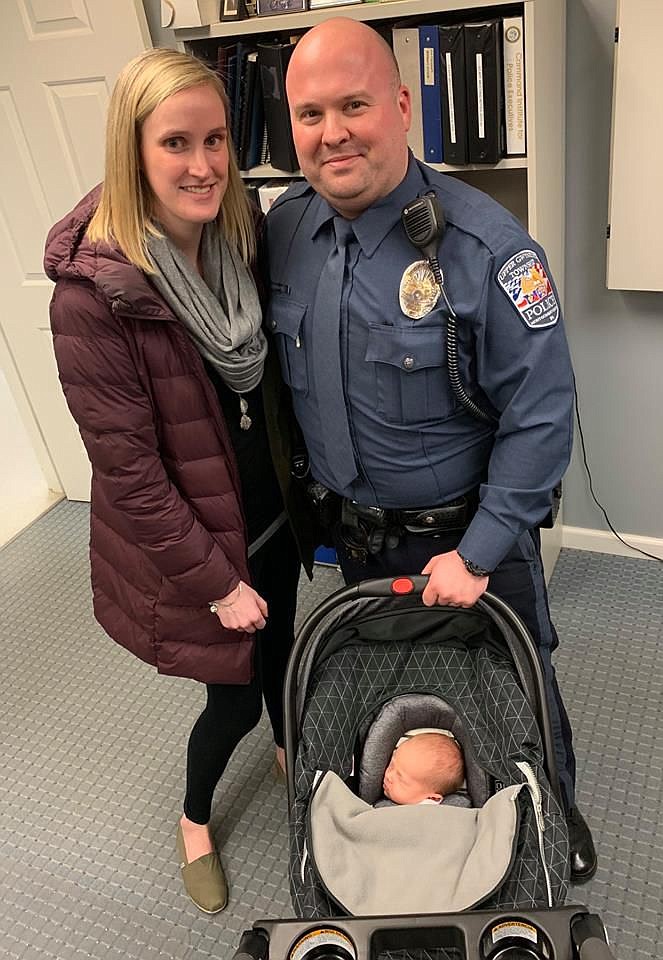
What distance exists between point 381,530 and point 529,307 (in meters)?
0.48

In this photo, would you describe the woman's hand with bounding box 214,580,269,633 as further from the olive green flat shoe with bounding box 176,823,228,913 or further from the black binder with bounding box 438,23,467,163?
the black binder with bounding box 438,23,467,163

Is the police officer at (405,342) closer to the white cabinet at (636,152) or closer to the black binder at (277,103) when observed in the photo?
the black binder at (277,103)

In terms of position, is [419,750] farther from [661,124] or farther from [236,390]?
[661,124]

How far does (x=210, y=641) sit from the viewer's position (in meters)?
1.54

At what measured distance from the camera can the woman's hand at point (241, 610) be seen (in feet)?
4.82

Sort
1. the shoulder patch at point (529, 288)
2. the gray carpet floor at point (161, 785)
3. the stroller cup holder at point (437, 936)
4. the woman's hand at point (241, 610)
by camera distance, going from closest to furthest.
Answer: the stroller cup holder at point (437, 936), the shoulder patch at point (529, 288), the woman's hand at point (241, 610), the gray carpet floor at point (161, 785)

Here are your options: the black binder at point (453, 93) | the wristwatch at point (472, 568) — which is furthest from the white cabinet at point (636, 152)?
the wristwatch at point (472, 568)

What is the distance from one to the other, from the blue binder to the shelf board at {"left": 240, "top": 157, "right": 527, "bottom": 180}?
4 cm

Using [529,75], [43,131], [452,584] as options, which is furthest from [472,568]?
[43,131]

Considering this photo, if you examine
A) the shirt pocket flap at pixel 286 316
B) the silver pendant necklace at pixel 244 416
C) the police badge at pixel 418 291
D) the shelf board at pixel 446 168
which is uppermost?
the shelf board at pixel 446 168

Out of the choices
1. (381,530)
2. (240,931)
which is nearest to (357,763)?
(381,530)

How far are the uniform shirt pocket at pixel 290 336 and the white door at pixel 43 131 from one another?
1301mm

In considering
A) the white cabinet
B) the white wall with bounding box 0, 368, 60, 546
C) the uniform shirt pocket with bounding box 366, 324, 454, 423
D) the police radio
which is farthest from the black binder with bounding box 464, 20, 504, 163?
the white wall with bounding box 0, 368, 60, 546

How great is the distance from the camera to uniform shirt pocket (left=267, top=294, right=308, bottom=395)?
1416 millimetres
